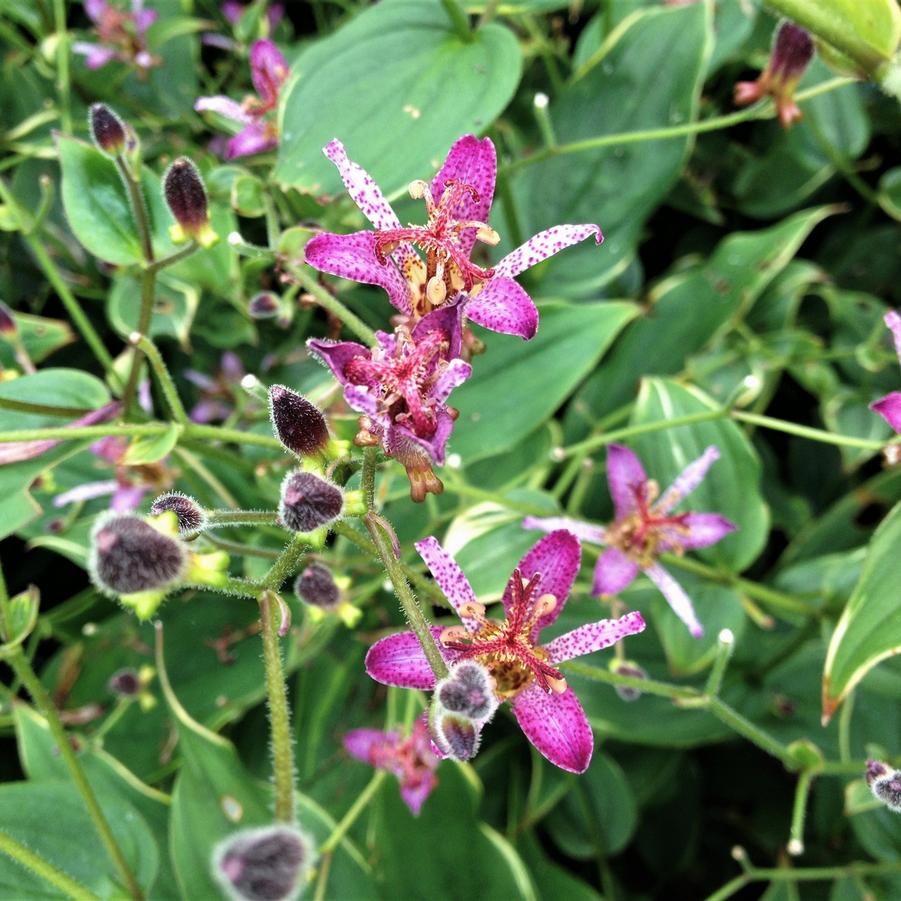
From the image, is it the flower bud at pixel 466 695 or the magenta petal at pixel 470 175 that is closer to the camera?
the flower bud at pixel 466 695

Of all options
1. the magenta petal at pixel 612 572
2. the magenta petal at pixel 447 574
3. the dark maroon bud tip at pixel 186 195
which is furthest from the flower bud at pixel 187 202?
the magenta petal at pixel 612 572

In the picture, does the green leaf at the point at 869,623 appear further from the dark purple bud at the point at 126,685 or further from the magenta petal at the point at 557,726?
the dark purple bud at the point at 126,685

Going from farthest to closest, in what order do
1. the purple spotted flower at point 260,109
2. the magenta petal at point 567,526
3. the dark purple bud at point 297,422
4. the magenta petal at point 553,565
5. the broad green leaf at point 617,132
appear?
1. the broad green leaf at point 617,132
2. the purple spotted flower at point 260,109
3. the magenta petal at point 567,526
4. the magenta petal at point 553,565
5. the dark purple bud at point 297,422

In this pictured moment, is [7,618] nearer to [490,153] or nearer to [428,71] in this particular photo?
[490,153]

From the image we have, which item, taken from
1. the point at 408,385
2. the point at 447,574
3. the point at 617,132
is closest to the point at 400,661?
the point at 447,574

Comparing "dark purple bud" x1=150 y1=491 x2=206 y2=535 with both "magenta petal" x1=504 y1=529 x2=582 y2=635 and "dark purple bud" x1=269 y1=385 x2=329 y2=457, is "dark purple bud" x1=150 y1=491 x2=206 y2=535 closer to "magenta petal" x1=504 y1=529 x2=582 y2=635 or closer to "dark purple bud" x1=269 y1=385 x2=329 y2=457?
"dark purple bud" x1=269 y1=385 x2=329 y2=457

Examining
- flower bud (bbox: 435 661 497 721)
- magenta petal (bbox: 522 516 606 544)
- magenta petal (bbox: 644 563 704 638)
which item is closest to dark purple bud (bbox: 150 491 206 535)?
flower bud (bbox: 435 661 497 721)
